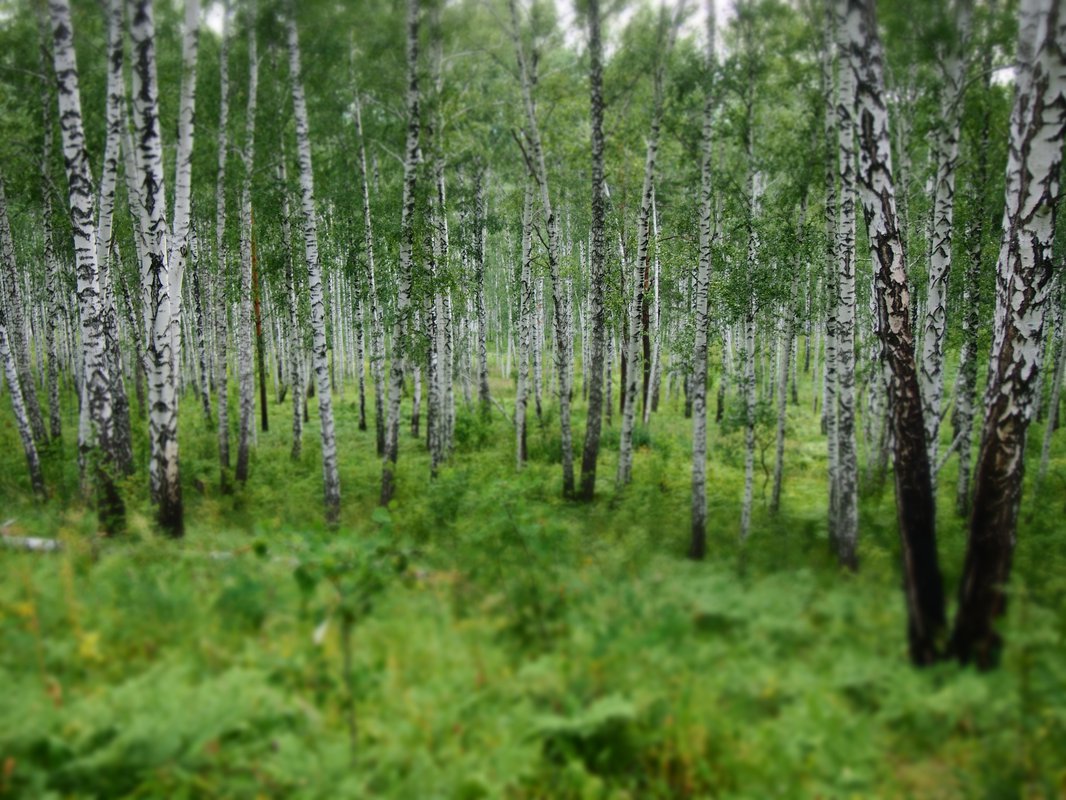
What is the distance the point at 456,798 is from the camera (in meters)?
3.81

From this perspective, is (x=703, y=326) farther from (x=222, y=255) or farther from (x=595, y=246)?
(x=222, y=255)

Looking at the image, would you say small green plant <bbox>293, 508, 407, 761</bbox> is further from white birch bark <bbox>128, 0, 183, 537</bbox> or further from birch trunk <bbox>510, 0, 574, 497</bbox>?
birch trunk <bbox>510, 0, 574, 497</bbox>

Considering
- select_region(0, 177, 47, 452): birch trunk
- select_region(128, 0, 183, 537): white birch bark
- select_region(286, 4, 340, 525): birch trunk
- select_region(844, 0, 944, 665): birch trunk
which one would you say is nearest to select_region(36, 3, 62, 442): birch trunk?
select_region(0, 177, 47, 452): birch trunk

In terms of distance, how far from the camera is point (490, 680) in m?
4.77

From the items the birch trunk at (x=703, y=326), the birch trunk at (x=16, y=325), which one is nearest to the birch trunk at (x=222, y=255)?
the birch trunk at (x=16, y=325)

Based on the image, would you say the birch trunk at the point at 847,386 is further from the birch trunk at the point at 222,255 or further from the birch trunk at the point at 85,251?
the birch trunk at the point at 222,255

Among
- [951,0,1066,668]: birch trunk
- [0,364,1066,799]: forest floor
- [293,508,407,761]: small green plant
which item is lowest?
[0,364,1066,799]: forest floor

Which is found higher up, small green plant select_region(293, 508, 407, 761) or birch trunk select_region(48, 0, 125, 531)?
birch trunk select_region(48, 0, 125, 531)

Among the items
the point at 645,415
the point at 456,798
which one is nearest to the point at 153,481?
the point at 456,798

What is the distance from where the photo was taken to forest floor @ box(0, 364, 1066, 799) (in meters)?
3.88

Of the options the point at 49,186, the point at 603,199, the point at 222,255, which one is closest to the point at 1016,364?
the point at 603,199

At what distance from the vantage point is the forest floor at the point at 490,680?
12.7 feet

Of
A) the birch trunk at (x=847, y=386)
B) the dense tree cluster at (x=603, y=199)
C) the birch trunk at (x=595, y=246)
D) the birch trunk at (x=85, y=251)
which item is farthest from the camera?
the birch trunk at (x=595, y=246)

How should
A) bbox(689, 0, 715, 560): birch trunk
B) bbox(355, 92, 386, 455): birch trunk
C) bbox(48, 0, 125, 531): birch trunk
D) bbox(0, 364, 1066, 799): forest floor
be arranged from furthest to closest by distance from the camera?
bbox(355, 92, 386, 455): birch trunk, bbox(689, 0, 715, 560): birch trunk, bbox(48, 0, 125, 531): birch trunk, bbox(0, 364, 1066, 799): forest floor
